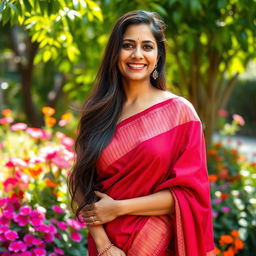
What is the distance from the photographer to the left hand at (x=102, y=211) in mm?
1854

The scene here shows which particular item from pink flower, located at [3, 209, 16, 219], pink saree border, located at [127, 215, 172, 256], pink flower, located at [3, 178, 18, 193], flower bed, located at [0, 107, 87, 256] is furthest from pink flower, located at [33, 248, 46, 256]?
pink saree border, located at [127, 215, 172, 256]

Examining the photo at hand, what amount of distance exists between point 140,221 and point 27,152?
6.96 ft

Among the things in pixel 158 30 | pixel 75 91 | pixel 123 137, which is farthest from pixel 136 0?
pixel 75 91

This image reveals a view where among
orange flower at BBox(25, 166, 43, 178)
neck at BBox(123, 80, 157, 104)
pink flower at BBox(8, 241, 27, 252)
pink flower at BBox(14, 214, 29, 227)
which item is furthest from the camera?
orange flower at BBox(25, 166, 43, 178)

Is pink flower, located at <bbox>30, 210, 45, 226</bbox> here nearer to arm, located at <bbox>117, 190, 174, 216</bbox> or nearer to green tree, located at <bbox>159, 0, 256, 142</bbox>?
arm, located at <bbox>117, 190, 174, 216</bbox>

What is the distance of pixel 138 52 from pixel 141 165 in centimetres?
47

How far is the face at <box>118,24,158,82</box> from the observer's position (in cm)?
191

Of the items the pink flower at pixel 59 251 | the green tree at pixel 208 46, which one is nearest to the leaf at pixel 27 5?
the green tree at pixel 208 46

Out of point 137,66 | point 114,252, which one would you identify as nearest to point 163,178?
point 114,252

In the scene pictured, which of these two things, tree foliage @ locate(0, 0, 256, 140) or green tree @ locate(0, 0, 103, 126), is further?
tree foliage @ locate(0, 0, 256, 140)

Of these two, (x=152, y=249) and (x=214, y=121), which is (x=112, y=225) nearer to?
(x=152, y=249)

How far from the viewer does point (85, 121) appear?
6.79ft

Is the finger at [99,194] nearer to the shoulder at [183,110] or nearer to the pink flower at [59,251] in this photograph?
the shoulder at [183,110]

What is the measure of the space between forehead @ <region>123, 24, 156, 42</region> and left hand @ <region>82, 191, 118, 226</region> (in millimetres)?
663
